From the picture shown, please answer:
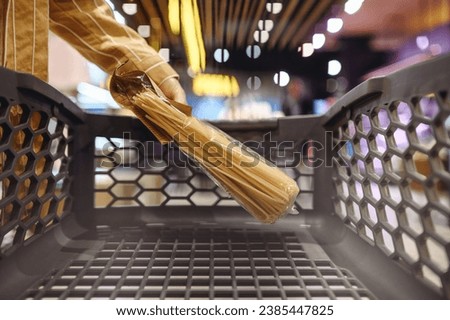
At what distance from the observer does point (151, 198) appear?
1.98 feet

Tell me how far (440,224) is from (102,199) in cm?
44

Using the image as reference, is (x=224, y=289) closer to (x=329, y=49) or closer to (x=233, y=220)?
(x=233, y=220)

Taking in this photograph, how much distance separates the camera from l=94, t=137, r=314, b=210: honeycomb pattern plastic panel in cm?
59

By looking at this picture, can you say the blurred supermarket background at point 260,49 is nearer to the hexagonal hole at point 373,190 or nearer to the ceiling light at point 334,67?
the ceiling light at point 334,67

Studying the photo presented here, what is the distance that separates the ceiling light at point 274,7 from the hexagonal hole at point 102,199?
13.9 inches

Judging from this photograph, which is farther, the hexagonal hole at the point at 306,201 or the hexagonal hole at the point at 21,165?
the hexagonal hole at the point at 306,201

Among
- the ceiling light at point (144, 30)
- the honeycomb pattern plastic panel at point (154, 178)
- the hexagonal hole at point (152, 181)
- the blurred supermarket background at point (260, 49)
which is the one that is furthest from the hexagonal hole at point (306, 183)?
the ceiling light at point (144, 30)

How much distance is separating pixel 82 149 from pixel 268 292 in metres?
0.34

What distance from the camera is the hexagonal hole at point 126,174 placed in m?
0.60

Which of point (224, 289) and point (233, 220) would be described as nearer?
point (224, 289)

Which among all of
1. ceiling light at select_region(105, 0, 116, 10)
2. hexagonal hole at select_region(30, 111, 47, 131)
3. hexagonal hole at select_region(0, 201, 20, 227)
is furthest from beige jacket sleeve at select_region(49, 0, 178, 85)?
hexagonal hole at select_region(0, 201, 20, 227)

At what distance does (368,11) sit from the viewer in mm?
500
